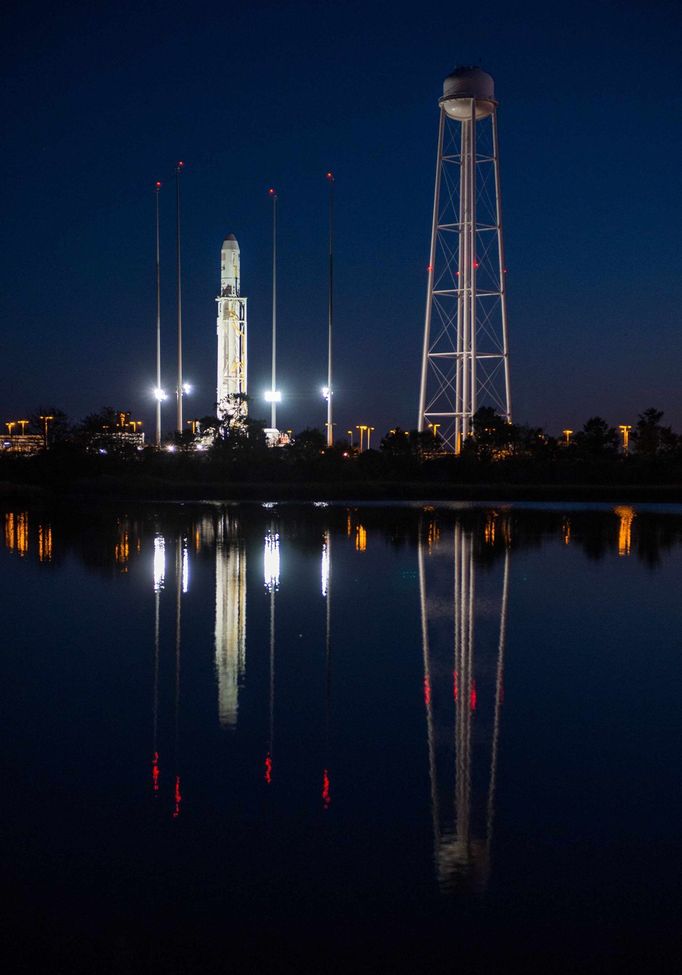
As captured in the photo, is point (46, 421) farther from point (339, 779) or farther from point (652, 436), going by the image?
point (339, 779)

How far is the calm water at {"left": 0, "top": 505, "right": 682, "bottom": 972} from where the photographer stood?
519cm

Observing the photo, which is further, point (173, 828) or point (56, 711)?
point (56, 711)

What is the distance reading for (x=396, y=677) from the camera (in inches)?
419

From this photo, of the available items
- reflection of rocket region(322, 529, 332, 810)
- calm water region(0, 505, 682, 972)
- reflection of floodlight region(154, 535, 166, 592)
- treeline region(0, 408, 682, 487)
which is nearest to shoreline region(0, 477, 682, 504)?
treeline region(0, 408, 682, 487)

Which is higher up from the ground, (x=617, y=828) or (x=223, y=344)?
(x=223, y=344)

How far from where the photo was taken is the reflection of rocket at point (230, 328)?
2982 inches

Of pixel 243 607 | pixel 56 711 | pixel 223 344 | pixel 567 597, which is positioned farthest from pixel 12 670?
pixel 223 344

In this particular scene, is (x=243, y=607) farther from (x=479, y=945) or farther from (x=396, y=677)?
(x=479, y=945)

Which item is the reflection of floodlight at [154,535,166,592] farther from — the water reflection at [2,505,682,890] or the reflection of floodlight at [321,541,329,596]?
the reflection of floodlight at [321,541,329,596]

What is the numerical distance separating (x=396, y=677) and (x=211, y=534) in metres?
17.7

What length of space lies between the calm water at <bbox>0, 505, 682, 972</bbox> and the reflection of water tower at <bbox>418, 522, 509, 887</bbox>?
30 mm

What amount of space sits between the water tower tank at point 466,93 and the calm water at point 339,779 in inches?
1750

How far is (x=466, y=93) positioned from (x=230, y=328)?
26162 mm

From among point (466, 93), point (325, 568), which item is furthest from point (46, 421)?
point (325, 568)
